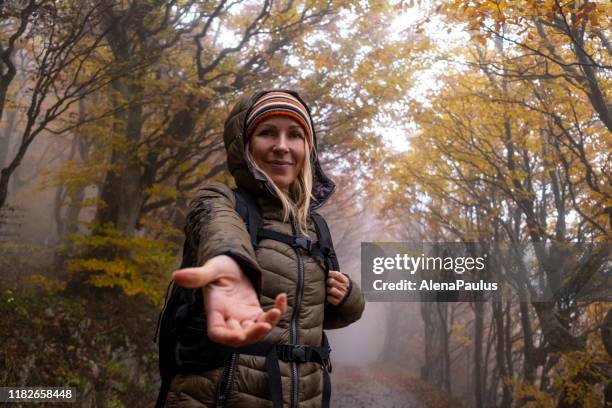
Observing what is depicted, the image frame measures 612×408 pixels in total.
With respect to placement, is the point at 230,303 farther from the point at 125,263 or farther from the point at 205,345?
the point at 125,263

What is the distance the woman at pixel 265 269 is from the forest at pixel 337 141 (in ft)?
9.98

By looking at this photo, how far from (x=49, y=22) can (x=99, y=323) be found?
4.18 meters

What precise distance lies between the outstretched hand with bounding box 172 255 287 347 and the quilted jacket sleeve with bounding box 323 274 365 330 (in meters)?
0.83

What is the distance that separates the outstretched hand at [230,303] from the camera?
3.05 feet

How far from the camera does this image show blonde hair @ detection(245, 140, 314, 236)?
1747 millimetres

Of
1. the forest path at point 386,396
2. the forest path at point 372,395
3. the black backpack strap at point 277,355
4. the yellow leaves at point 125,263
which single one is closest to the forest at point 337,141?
the yellow leaves at point 125,263

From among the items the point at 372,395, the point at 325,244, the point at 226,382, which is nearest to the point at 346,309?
the point at 325,244

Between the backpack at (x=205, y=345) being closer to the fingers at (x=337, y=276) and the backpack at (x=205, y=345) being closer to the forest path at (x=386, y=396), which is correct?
the fingers at (x=337, y=276)

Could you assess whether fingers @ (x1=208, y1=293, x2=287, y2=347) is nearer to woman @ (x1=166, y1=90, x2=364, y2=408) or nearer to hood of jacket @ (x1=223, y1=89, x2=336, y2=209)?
woman @ (x1=166, y1=90, x2=364, y2=408)

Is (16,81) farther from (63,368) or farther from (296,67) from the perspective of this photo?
(63,368)

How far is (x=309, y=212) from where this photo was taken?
1941 millimetres

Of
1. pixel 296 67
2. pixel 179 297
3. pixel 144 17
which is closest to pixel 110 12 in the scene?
pixel 144 17

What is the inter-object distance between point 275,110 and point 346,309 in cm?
91

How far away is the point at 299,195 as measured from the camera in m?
1.95
